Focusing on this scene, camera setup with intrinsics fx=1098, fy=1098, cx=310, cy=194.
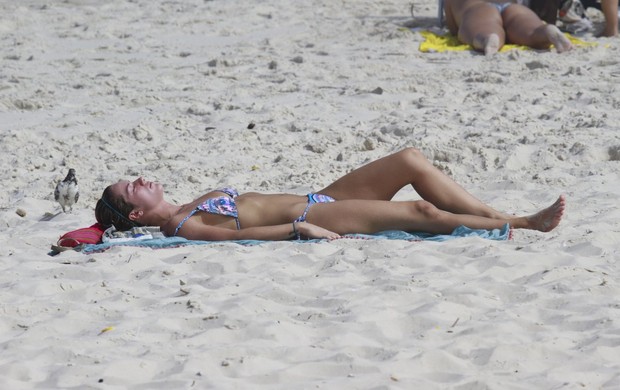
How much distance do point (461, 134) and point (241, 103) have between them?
166cm

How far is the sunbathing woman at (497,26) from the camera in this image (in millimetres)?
8547

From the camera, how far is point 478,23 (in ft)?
29.0

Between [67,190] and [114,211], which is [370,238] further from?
[67,190]

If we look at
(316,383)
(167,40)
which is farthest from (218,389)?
(167,40)

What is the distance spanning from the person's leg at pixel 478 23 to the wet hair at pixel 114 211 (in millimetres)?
4335

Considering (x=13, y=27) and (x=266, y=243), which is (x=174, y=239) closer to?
(x=266, y=243)

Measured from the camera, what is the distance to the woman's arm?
4.72 metres

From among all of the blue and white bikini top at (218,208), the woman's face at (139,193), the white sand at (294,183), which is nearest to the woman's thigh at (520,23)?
the white sand at (294,183)

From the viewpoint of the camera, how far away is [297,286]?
411cm

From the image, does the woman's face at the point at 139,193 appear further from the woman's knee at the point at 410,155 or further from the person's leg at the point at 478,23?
the person's leg at the point at 478,23

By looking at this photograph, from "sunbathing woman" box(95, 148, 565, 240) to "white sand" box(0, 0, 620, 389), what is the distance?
0.53 feet

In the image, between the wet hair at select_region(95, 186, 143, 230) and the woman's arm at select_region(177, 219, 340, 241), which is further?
the wet hair at select_region(95, 186, 143, 230)

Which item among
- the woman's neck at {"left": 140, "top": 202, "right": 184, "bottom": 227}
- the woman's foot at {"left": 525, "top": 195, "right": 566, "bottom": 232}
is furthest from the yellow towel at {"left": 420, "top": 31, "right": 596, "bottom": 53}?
the woman's neck at {"left": 140, "top": 202, "right": 184, "bottom": 227}

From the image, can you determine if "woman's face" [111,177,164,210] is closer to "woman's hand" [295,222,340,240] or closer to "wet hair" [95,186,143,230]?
"wet hair" [95,186,143,230]
